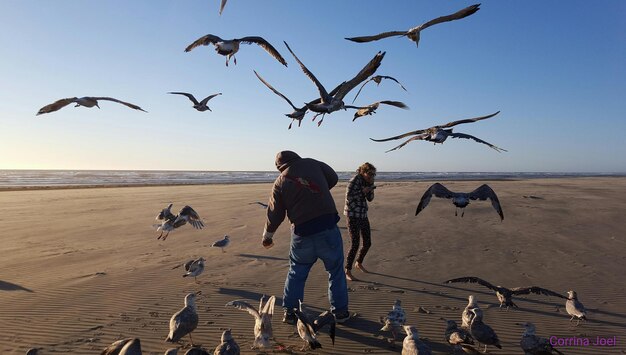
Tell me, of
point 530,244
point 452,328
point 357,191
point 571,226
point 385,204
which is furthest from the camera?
point 385,204

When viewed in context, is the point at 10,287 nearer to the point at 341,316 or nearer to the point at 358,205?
the point at 341,316

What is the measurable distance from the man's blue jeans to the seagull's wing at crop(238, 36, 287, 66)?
164 inches

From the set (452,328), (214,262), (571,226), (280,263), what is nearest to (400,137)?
(452,328)

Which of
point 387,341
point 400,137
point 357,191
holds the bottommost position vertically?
point 387,341

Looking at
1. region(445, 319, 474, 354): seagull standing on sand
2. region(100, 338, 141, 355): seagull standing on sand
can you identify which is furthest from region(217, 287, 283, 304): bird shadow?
region(445, 319, 474, 354): seagull standing on sand

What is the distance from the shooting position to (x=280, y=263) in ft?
26.0

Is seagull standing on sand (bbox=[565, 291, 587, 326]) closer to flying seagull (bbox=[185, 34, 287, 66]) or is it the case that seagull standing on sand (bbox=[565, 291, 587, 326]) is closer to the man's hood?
the man's hood

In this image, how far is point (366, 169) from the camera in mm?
6742

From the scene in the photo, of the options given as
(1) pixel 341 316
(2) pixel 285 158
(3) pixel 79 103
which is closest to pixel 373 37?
(2) pixel 285 158

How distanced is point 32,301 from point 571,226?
42.8 ft

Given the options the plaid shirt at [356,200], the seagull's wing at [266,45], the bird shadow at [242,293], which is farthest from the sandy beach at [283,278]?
the seagull's wing at [266,45]

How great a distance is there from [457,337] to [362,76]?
324 centimetres

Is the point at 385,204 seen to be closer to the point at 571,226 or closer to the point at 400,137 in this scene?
the point at 571,226

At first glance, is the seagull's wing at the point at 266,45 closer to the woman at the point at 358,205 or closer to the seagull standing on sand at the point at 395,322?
the woman at the point at 358,205
